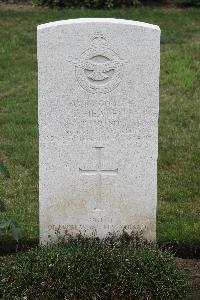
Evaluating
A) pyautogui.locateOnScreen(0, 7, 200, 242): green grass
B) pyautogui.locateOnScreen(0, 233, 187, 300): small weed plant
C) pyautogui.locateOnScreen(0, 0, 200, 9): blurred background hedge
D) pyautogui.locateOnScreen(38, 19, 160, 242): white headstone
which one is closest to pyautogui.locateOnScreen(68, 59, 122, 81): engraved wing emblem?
pyautogui.locateOnScreen(38, 19, 160, 242): white headstone

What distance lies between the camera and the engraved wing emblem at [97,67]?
525cm

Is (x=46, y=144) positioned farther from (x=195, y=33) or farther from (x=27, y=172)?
(x=195, y=33)

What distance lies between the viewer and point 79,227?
217 inches

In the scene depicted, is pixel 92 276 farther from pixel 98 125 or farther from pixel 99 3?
pixel 99 3

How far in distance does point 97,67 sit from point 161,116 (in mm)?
3634

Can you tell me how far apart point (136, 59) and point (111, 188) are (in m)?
0.87

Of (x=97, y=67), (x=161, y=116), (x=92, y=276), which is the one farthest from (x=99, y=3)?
(x=92, y=276)

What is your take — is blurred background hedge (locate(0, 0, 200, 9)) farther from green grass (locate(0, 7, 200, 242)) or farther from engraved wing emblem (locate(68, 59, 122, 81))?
engraved wing emblem (locate(68, 59, 122, 81))

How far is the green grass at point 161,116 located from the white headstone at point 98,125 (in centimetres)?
58

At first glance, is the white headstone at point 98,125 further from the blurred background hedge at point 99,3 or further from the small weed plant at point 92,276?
the blurred background hedge at point 99,3

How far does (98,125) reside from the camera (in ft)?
17.5

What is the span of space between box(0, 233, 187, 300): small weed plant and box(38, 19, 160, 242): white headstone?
380 millimetres

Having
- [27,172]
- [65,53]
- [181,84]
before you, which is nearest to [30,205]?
[27,172]

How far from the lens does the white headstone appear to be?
5219 millimetres
